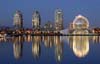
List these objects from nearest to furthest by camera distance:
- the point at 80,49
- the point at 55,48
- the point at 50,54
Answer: the point at 50,54 < the point at 55,48 < the point at 80,49

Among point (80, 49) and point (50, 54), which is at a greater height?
point (80, 49)

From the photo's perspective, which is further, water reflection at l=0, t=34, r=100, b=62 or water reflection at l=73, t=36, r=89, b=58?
water reflection at l=73, t=36, r=89, b=58

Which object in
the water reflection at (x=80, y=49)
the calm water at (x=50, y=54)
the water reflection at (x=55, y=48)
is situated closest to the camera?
the calm water at (x=50, y=54)

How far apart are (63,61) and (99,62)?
7.74 ft

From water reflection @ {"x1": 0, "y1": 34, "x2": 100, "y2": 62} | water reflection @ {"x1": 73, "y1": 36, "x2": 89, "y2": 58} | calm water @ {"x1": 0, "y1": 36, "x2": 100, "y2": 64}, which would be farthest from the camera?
water reflection @ {"x1": 73, "y1": 36, "x2": 89, "y2": 58}

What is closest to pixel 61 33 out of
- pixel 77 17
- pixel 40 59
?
pixel 77 17

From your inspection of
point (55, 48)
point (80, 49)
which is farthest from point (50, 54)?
point (80, 49)

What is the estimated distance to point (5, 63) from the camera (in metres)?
26.2

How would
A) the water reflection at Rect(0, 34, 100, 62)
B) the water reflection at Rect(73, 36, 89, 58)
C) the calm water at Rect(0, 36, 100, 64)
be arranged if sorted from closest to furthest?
the calm water at Rect(0, 36, 100, 64) < the water reflection at Rect(0, 34, 100, 62) < the water reflection at Rect(73, 36, 89, 58)

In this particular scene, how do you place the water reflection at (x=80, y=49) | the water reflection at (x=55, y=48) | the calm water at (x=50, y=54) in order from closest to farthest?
the calm water at (x=50, y=54)
the water reflection at (x=55, y=48)
the water reflection at (x=80, y=49)

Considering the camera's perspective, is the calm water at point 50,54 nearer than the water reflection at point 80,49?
Yes

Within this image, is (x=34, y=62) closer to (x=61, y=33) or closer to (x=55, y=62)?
(x=55, y=62)

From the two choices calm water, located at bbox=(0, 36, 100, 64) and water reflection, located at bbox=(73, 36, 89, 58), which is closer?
calm water, located at bbox=(0, 36, 100, 64)

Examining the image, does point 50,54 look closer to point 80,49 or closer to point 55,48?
point 55,48
